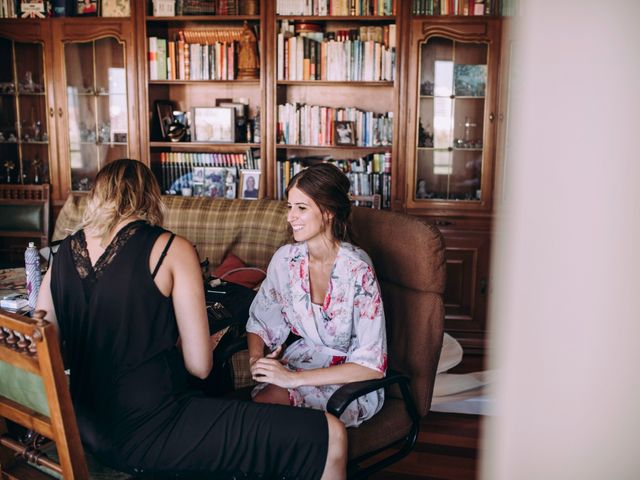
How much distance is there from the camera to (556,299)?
0.45 m

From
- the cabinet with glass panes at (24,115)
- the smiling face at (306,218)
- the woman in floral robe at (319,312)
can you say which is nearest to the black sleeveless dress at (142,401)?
the woman in floral robe at (319,312)

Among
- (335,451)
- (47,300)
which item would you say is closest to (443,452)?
(335,451)

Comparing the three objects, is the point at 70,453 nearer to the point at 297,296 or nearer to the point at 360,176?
the point at 297,296

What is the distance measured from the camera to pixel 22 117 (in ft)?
14.2

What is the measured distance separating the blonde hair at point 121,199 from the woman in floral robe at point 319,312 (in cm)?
51

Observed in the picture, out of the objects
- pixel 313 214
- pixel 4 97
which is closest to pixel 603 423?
pixel 313 214

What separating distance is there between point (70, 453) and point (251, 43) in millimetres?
3241

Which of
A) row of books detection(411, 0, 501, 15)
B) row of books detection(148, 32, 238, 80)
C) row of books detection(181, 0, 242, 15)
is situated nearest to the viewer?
row of books detection(411, 0, 501, 15)

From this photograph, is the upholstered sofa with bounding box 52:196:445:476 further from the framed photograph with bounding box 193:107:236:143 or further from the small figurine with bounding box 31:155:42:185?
the small figurine with bounding box 31:155:42:185

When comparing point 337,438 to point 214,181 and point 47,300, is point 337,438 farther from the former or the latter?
point 214,181

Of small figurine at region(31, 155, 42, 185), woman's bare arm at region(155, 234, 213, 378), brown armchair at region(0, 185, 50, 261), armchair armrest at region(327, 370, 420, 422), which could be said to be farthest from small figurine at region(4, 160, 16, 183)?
armchair armrest at region(327, 370, 420, 422)

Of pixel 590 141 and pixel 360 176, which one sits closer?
pixel 590 141

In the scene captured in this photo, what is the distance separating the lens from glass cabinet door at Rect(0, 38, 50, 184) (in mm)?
4219

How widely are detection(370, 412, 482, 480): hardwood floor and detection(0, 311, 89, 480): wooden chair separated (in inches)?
54.2
